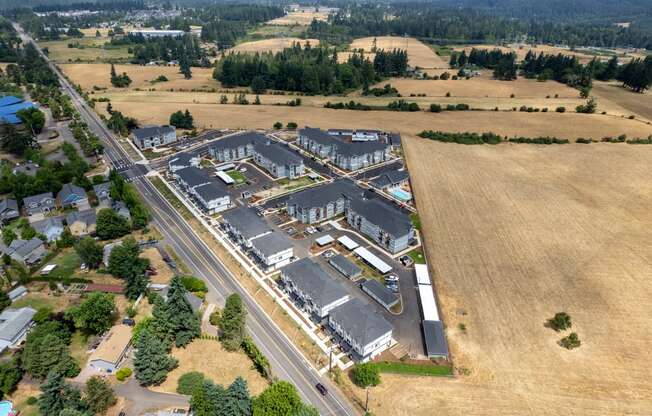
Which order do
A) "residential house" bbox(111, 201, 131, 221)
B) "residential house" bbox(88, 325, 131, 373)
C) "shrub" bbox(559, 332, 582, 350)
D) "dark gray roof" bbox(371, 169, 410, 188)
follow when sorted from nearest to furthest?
1. "residential house" bbox(88, 325, 131, 373)
2. "shrub" bbox(559, 332, 582, 350)
3. "residential house" bbox(111, 201, 131, 221)
4. "dark gray roof" bbox(371, 169, 410, 188)

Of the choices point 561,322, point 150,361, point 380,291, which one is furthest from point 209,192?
point 561,322

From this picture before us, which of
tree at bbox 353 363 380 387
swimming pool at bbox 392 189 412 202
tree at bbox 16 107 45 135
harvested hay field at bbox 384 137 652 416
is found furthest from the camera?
tree at bbox 16 107 45 135

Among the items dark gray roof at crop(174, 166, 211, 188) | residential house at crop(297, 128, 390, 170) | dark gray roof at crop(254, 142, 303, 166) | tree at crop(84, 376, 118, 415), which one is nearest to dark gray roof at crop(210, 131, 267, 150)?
dark gray roof at crop(254, 142, 303, 166)

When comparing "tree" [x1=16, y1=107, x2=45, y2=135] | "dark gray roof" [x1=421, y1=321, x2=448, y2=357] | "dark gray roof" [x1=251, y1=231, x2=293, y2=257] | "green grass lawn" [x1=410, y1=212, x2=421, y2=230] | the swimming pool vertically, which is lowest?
"dark gray roof" [x1=421, y1=321, x2=448, y2=357]

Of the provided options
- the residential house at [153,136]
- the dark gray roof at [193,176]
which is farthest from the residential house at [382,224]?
the residential house at [153,136]

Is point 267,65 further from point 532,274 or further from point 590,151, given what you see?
point 532,274

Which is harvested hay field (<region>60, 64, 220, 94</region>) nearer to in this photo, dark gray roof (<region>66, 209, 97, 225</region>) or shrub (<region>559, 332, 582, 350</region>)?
dark gray roof (<region>66, 209, 97, 225</region>)

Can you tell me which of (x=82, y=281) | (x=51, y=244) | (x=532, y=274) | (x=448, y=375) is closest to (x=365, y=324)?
(x=448, y=375)
